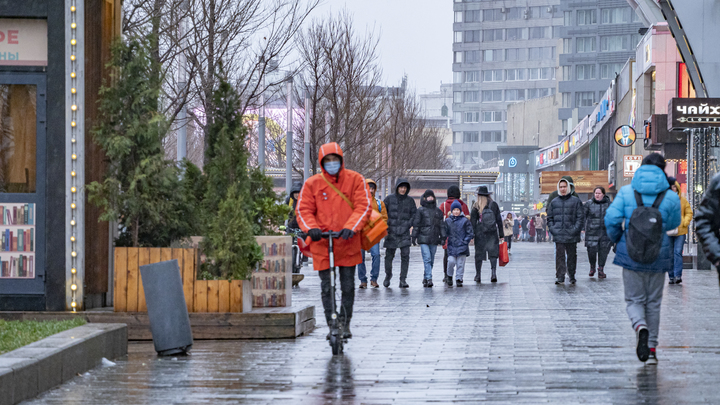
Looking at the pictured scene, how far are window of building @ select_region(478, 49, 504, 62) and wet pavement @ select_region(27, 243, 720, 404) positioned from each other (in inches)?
6426

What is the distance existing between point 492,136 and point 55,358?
17027 centimetres

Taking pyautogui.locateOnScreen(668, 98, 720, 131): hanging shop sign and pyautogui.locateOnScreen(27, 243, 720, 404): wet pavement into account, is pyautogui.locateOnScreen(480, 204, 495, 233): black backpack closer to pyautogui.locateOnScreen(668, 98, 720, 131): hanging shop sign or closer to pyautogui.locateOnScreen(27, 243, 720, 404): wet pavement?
pyautogui.locateOnScreen(27, 243, 720, 404): wet pavement

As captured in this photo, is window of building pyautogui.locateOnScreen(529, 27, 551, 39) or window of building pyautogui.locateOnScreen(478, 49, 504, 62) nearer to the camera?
window of building pyautogui.locateOnScreen(529, 27, 551, 39)

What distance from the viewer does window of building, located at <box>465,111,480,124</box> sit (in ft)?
576

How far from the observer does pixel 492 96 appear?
574 feet

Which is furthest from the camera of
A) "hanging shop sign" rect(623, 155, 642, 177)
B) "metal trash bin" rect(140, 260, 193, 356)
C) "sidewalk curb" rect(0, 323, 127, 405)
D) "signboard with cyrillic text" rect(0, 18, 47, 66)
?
"hanging shop sign" rect(623, 155, 642, 177)

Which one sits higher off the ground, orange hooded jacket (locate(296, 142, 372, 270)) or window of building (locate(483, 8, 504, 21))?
window of building (locate(483, 8, 504, 21))

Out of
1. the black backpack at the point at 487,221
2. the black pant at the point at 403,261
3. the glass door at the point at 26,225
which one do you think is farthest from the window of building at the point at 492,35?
the glass door at the point at 26,225

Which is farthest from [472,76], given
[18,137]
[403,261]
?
[18,137]

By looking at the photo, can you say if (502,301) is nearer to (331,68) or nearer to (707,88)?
(707,88)

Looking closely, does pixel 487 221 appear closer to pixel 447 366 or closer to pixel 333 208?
pixel 333 208

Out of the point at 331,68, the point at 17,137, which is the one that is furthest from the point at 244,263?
the point at 331,68

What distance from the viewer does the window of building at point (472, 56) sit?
175 metres

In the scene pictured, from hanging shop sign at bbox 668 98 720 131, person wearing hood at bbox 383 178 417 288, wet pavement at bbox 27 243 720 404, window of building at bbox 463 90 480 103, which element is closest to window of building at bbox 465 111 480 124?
window of building at bbox 463 90 480 103
